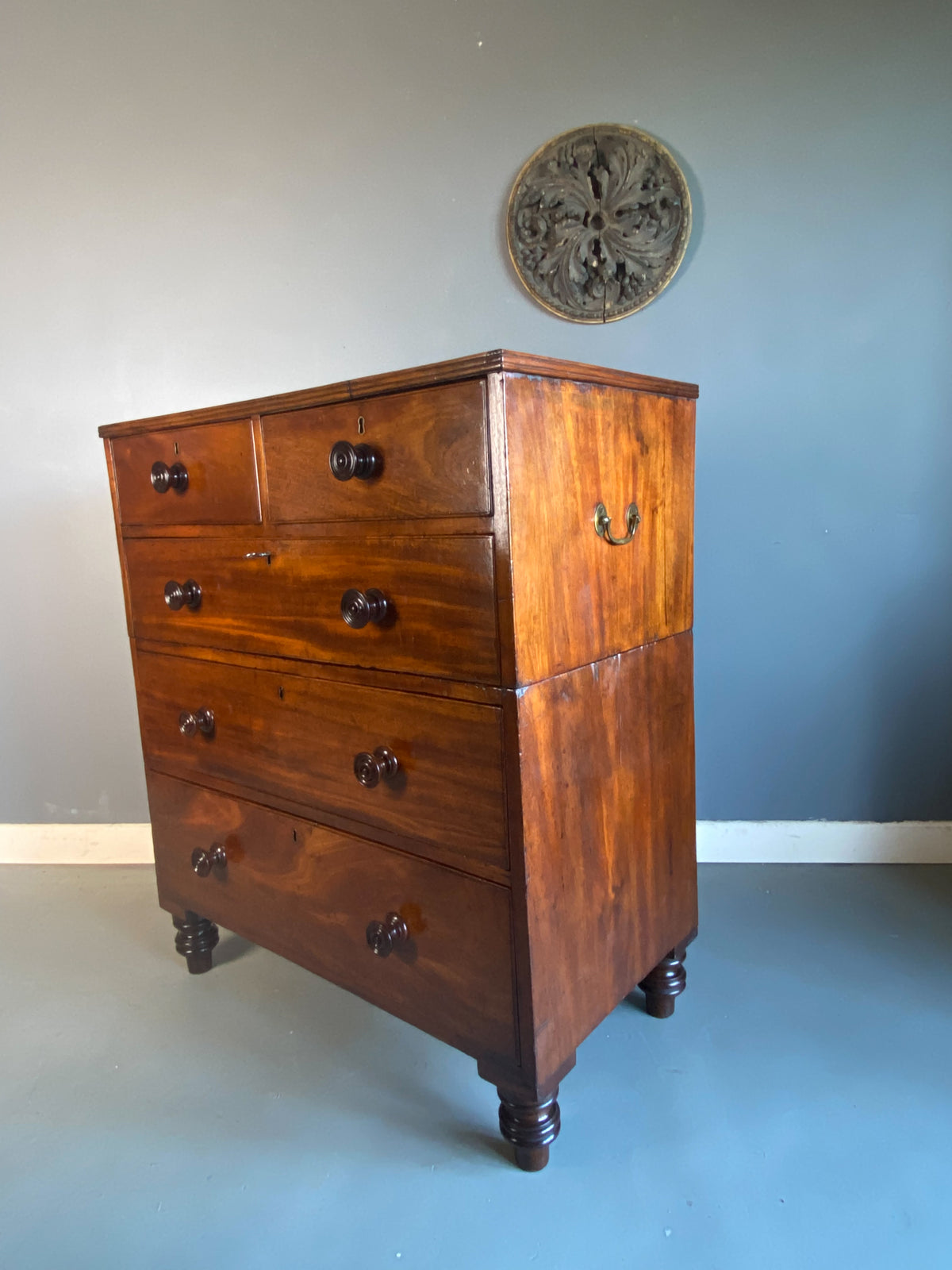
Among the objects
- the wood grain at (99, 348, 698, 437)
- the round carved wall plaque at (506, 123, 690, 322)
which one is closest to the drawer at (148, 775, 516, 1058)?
the wood grain at (99, 348, 698, 437)

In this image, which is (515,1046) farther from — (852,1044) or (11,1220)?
(11,1220)

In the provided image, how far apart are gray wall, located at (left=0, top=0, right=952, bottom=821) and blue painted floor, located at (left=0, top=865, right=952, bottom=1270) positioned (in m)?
0.52

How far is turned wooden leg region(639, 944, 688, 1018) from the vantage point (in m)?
1.43

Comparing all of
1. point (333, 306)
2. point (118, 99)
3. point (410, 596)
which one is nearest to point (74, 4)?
point (118, 99)

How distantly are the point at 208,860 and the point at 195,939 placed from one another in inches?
11.2

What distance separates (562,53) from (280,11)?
0.65 m

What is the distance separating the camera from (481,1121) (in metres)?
1.24

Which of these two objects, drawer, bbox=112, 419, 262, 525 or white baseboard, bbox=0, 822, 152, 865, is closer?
drawer, bbox=112, 419, 262, 525

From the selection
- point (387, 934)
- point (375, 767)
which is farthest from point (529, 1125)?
point (375, 767)

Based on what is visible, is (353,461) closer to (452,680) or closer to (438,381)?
(438,381)

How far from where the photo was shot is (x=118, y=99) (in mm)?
1912

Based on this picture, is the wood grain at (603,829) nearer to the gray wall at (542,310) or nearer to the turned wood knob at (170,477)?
the gray wall at (542,310)

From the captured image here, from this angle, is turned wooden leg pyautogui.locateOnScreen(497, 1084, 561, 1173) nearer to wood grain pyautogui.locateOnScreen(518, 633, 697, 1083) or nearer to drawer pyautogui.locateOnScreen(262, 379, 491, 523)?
wood grain pyautogui.locateOnScreen(518, 633, 697, 1083)

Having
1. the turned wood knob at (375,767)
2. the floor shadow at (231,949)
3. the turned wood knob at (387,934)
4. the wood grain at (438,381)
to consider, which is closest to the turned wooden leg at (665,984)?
the turned wood knob at (387,934)
